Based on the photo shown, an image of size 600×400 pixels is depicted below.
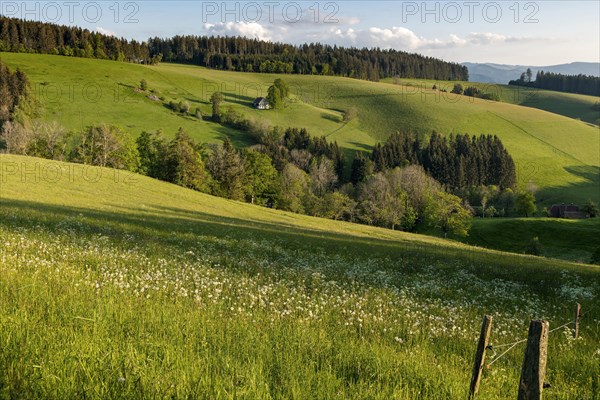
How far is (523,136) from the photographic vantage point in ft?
573

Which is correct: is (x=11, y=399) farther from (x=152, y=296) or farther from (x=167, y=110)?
(x=167, y=110)

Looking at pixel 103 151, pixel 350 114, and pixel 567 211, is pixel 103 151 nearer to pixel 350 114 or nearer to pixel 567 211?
pixel 350 114

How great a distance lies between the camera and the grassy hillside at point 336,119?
453 ft

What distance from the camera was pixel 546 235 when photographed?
85.1 metres

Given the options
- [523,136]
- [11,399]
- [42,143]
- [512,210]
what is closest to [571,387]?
[11,399]

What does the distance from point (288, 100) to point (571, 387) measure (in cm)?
19784

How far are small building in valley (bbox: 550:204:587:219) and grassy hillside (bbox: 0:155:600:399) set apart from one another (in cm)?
11634

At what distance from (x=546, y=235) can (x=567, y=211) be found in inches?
1653

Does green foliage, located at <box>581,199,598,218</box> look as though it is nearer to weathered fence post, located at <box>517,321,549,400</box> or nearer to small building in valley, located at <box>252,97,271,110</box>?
small building in valley, located at <box>252,97,271,110</box>

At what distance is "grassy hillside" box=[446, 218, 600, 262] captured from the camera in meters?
76.0

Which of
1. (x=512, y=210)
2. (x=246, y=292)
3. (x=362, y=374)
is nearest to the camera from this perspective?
(x=362, y=374)

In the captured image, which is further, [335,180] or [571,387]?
[335,180]

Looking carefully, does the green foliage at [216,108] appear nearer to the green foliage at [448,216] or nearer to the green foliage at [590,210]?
the green foliage at [448,216]

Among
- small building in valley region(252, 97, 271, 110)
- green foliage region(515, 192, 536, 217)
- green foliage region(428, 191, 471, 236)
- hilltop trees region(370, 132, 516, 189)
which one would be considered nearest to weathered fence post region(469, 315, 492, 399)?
green foliage region(428, 191, 471, 236)
